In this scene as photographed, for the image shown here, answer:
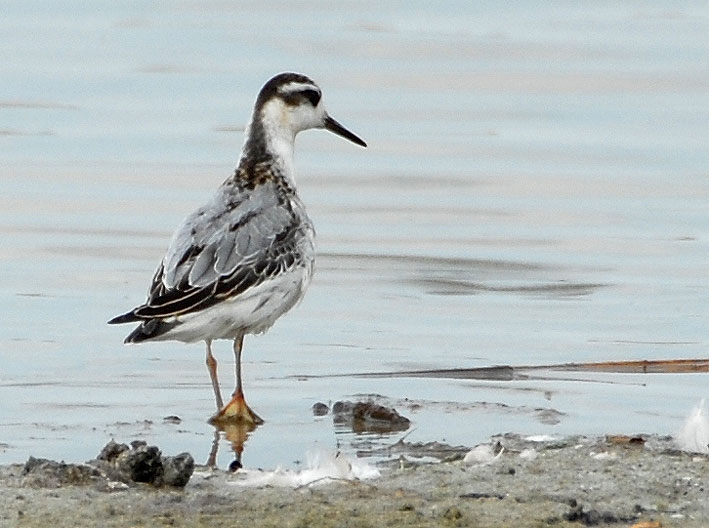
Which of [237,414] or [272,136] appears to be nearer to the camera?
[237,414]

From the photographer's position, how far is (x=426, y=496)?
6852 millimetres

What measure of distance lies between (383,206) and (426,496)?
9.13 m

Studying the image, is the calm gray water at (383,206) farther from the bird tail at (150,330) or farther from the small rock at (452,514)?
the small rock at (452,514)

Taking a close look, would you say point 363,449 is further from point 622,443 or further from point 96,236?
point 96,236

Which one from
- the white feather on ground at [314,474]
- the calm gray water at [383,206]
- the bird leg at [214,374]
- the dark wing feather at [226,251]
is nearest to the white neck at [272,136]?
the dark wing feather at [226,251]

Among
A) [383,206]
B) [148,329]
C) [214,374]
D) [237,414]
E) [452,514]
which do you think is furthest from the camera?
[383,206]

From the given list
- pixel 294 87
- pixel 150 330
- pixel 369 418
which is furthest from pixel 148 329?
pixel 294 87

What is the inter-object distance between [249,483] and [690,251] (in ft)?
24.8

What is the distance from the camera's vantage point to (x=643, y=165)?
17.0 m

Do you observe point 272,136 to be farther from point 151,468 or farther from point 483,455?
point 151,468

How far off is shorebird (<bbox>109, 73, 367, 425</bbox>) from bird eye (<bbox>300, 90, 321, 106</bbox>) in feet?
2.17

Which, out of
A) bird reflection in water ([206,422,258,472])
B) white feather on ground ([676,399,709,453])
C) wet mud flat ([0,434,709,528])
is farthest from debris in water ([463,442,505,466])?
bird reflection in water ([206,422,258,472])

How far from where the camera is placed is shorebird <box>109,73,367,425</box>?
9.34m

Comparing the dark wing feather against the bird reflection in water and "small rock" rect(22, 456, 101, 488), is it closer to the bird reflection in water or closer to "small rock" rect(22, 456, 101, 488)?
the bird reflection in water
